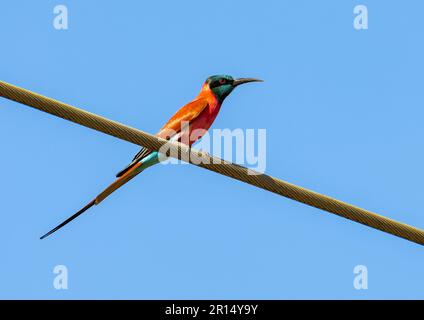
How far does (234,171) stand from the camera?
4176mm

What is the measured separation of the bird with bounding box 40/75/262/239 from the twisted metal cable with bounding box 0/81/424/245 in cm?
133

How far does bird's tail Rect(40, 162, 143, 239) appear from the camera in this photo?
5082mm

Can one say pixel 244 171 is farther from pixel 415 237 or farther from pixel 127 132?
pixel 415 237

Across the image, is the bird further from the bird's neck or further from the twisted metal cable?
the twisted metal cable

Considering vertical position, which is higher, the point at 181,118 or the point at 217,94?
the point at 217,94

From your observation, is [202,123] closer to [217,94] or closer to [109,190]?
[217,94]

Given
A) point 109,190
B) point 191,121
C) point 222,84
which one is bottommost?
point 109,190

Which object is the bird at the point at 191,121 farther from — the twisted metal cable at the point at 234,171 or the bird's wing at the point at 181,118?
the twisted metal cable at the point at 234,171

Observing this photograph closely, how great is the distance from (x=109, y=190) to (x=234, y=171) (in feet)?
4.78

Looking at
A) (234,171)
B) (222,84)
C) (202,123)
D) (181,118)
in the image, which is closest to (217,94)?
(222,84)

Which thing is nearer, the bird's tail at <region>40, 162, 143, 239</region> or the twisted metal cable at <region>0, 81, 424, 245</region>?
the twisted metal cable at <region>0, 81, 424, 245</region>

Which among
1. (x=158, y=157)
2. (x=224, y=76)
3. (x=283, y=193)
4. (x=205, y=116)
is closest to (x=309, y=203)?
(x=283, y=193)

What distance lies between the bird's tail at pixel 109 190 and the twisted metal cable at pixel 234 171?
1.05m

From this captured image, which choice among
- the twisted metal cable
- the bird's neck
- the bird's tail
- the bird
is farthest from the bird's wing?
the twisted metal cable
